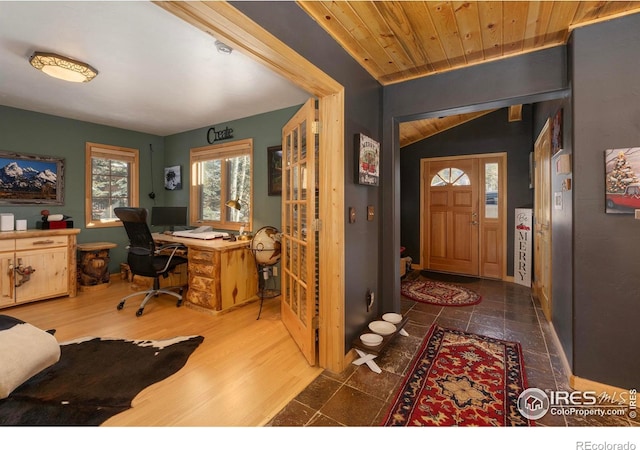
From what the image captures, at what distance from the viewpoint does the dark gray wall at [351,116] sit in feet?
5.02

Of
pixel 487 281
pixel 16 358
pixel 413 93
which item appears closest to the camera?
pixel 16 358

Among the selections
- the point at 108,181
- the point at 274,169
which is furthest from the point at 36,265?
the point at 274,169

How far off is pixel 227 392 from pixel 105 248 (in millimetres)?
3379

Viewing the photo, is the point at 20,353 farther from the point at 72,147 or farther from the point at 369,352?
the point at 72,147

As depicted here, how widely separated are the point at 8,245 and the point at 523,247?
Result: 666cm

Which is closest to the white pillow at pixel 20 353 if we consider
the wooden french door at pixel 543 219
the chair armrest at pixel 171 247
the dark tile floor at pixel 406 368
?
the chair armrest at pixel 171 247

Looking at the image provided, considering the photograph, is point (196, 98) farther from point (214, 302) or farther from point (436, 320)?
point (436, 320)

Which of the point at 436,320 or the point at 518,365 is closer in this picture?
the point at 518,365

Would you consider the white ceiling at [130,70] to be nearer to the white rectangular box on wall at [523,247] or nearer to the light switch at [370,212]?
the light switch at [370,212]

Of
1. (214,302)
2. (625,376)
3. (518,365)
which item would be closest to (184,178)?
(214,302)

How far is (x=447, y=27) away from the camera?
6.11ft

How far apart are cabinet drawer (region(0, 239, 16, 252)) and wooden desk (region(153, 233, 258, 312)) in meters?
1.71

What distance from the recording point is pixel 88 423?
61.1 inches

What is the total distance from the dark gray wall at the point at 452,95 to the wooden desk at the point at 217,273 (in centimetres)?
167
